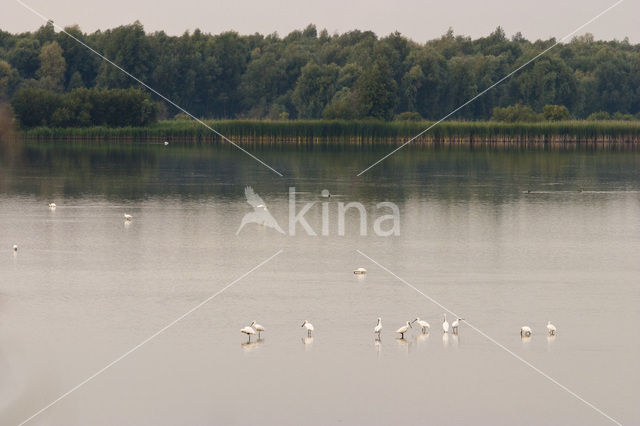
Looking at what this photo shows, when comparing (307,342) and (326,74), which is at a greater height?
(326,74)

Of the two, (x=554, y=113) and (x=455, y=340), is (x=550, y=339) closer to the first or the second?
(x=455, y=340)

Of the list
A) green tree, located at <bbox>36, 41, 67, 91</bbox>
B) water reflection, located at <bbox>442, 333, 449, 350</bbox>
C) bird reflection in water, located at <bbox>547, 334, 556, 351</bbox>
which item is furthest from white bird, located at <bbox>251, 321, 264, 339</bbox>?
green tree, located at <bbox>36, 41, 67, 91</bbox>

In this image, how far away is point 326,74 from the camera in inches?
5507

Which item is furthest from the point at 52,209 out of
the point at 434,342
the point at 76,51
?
the point at 76,51

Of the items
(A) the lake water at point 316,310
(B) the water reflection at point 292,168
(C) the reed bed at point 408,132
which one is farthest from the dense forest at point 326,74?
(A) the lake water at point 316,310

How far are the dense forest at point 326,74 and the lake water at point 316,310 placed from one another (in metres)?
83.2

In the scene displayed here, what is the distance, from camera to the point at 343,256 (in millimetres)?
26859

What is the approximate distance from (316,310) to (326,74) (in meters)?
122

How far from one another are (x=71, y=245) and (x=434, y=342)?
44.8 ft

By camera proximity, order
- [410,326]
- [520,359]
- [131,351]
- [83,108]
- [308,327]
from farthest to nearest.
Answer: [83,108], [410,326], [308,327], [131,351], [520,359]

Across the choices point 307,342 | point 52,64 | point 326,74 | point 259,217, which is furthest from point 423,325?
point 52,64

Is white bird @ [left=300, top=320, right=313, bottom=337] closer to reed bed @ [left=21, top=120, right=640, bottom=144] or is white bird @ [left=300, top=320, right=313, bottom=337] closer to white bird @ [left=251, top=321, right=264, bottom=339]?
white bird @ [left=251, top=321, right=264, bottom=339]

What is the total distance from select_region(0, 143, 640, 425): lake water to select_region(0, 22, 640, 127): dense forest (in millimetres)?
83194

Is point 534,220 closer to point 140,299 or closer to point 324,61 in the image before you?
point 140,299
